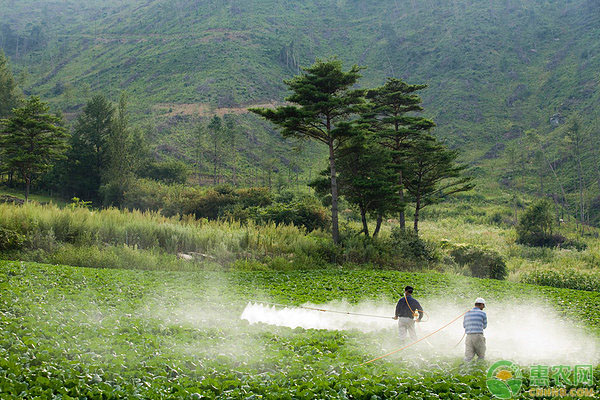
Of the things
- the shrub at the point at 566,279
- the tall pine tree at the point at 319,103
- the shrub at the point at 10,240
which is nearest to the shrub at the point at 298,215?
the tall pine tree at the point at 319,103

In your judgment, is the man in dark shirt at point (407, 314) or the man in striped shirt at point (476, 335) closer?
the man in striped shirt at point (476, 335)

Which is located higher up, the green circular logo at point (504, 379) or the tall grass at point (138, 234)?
the tall grass at point (138, 234)

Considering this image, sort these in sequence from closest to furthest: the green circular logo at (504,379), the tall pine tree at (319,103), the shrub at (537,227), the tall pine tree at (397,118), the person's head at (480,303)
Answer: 1. the green circular logo at (504,379)
2. the person's head at (480,303)
3. the tall pine tree at (319,103)
4. the tall pine tree at (397,118)
5. the shrub at (537,227)

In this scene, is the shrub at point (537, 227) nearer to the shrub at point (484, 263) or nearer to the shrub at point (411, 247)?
the shrub at point (484, 263)

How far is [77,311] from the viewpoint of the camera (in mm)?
8883

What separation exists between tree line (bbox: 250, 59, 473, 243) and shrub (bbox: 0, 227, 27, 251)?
11287 mm

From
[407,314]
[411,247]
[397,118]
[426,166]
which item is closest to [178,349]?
[407,314]

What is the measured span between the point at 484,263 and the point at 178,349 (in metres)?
22.8

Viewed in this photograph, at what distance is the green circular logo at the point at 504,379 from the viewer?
6525 millimetres

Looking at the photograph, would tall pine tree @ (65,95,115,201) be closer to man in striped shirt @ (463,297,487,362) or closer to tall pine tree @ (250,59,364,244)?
tall pine tree @ (250,59,364,244)

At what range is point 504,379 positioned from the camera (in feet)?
22.8

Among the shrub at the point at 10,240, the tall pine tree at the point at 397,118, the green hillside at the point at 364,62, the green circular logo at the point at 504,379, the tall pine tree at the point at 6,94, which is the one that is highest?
the green hillside at the point at 364,62

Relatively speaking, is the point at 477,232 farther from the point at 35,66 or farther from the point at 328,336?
the point at 35,66

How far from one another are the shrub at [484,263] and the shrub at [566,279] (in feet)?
5.43
